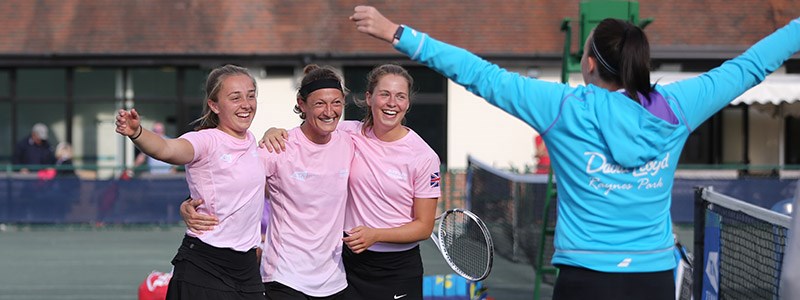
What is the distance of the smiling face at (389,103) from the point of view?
5434 mm

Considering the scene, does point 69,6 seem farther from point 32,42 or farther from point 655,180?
point 655,180

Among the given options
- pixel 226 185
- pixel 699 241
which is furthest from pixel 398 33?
pixel 699 241

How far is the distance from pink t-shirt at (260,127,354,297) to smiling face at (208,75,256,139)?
23cm

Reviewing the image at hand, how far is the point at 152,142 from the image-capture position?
463cm

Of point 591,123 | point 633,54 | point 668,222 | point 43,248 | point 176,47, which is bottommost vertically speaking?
point 43,248

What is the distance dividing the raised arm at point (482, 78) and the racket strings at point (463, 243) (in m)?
1.78

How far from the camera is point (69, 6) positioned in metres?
24.0

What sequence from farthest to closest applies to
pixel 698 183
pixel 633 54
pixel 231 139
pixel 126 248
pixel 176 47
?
1. pixel 176 47
2. pixel 698 183
3. pixel 126 248
4. pixel 231 139
5. pixel 633 54

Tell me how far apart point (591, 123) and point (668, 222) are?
0.51 metres

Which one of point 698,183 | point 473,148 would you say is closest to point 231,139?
point 698,183

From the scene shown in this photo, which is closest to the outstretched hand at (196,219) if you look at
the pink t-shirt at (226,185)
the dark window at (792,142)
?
the pink t-shirt at (226,185)

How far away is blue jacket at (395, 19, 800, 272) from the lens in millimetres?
3855

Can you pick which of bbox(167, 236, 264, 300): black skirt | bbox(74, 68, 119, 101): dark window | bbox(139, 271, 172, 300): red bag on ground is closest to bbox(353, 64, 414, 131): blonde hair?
bbox(167, 236, 264, 300): black skirt

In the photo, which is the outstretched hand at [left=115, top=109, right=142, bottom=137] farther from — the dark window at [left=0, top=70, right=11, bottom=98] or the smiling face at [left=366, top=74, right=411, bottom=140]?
the dark window at [left=0, top=70, right=11, bottom=98]
